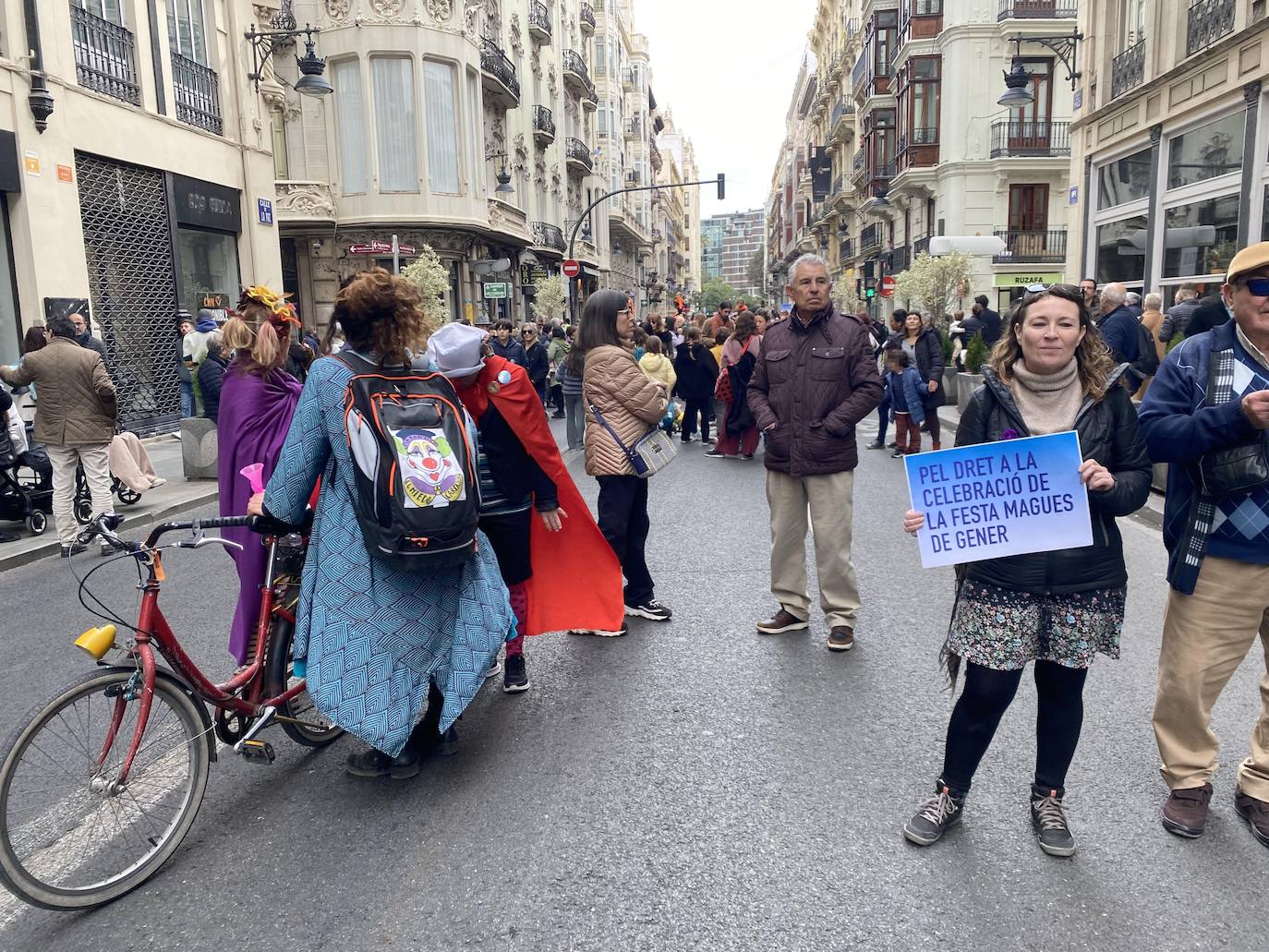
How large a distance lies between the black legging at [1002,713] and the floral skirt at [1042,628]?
0.06 m

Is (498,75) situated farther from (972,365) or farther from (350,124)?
(972,365)

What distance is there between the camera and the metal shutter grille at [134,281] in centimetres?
1444

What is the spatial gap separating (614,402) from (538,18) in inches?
1494

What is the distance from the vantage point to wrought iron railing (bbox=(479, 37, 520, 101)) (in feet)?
98.1

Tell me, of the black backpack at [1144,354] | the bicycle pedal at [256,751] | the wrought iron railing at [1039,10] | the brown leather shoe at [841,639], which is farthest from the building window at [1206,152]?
the wrought iron railing at [1039,10]

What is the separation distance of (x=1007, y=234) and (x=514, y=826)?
119 ft

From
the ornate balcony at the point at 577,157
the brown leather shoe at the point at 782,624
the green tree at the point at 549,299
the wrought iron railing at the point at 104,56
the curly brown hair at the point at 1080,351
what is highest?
the ornate balcony at the point at 577,157

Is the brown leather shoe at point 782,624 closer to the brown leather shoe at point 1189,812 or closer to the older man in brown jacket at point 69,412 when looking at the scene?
the brown leather shoe at point 1189,812

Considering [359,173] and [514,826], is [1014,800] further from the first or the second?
[359,173]

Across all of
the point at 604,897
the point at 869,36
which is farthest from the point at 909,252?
the point at 604,897

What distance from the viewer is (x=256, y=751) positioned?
336 cm

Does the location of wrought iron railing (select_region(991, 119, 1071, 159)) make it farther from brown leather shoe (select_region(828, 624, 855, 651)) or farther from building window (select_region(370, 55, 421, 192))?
brown leather shoe (select_region(828, 624, 855, 651))

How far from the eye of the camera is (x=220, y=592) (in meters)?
6.58

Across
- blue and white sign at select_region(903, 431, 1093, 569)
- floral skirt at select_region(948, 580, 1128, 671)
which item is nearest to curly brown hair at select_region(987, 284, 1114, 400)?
blue and white sign at select_region(903, 431, 1093, 569)
